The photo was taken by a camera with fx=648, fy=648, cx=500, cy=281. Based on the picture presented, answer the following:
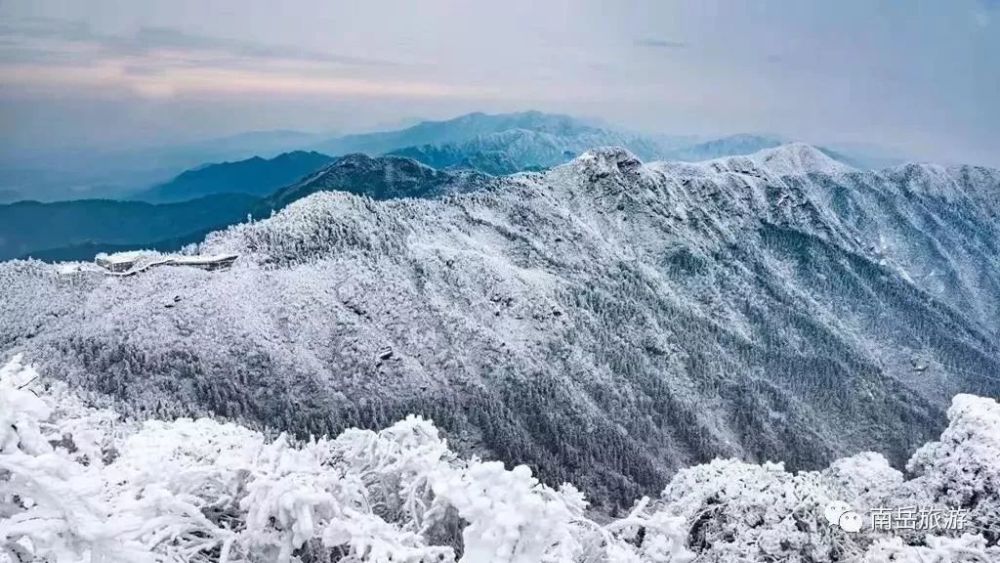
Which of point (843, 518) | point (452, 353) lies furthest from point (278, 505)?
point (452, 353)

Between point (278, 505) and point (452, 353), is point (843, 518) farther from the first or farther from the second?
point (452, 353)

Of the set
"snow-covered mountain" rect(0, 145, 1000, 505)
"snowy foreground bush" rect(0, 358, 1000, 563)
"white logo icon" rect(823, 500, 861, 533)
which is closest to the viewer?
"snowy foreground bush" rect(0, 358, 1000, 563)

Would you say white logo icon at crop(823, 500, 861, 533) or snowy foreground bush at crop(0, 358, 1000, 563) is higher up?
snowy foreground bush at crop(0, 358, 1000, 563)

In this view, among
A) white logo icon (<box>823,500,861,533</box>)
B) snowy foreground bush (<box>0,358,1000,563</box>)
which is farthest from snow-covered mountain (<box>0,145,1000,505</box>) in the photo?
white logo icon (<box>823,500,861,533</box>)

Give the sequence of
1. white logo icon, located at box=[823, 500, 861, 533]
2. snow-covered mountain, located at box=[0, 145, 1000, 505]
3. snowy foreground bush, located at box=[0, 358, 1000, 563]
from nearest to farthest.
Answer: snowy foreground bush, located at box=[0, 358, 1000, 563] < white logo icon, located at box=[823, 500, 861, 533] < snow-covered mountain, located at box=[0, 145, 1000, 505]

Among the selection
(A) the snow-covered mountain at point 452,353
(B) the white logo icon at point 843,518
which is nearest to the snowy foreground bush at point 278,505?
(B) the white logo icon at point 843,518

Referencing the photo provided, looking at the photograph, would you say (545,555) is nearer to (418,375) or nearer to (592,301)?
(418,375)

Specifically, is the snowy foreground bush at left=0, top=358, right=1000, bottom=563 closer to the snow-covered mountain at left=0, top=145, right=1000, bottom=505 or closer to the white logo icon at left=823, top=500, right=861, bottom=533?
the white logo icon at left=823, top=500, right=861, bottom=533

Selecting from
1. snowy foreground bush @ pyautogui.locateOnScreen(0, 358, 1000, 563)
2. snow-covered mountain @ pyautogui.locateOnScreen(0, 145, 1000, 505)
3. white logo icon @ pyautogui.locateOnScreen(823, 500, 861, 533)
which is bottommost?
snow-covered mountain @ pyautogui.locateOnScreen(0, 145, 1000, 505)

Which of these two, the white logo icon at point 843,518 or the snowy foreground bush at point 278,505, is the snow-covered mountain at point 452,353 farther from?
the white logo icon at point 843,518
